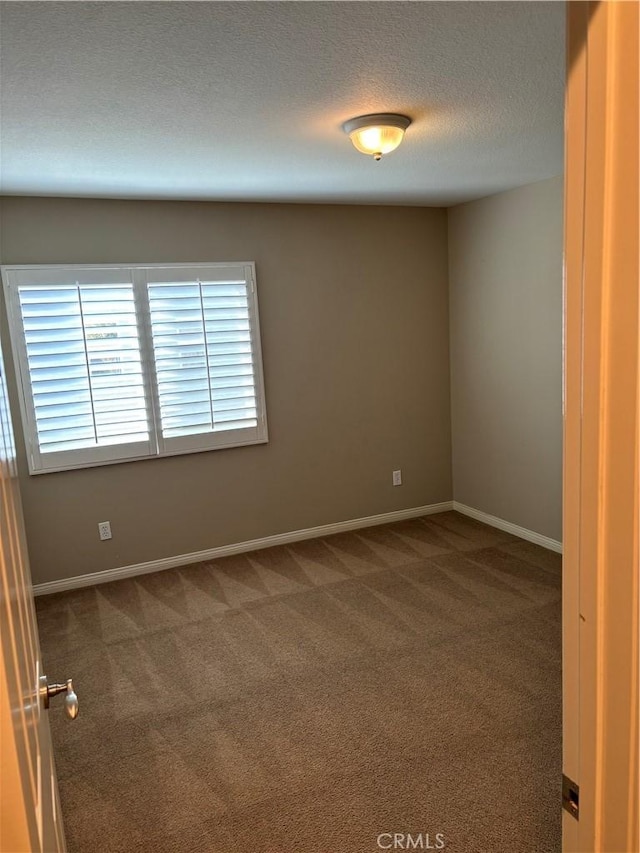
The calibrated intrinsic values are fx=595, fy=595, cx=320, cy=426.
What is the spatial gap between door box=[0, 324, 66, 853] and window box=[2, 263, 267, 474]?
9.81 ft

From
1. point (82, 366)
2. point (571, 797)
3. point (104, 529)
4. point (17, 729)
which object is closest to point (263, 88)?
point (17, 729)

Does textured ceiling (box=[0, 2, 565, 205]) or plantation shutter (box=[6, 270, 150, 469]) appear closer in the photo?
textured ceiling (box=[0, 2, 565, 205])

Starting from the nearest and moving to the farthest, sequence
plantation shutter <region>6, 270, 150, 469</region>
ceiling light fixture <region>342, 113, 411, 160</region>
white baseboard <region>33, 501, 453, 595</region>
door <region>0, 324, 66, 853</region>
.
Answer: door <region>0, 324, 66, 853</region>, ceiling light fixture <region>342, 113, 411, 160</region>, plantation shutter <region>6, 270, 150, 469</region>, white baseboard <region>33, 501, 453, 595</region>

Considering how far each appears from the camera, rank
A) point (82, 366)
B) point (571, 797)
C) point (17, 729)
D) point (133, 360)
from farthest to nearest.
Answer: point (133, 360)
point (82, 366)
point (571, 797)
point (17, 729)

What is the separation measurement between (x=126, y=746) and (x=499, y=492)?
321cm

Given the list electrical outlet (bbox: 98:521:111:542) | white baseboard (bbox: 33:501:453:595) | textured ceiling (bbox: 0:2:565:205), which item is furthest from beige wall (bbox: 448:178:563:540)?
electrical outlet (bbox: 98:521:111:542)

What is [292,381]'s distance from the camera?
4.48 meters

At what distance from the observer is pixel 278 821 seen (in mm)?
2064

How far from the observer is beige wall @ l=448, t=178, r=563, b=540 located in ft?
13.1

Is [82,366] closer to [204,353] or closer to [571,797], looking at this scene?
[204,353]

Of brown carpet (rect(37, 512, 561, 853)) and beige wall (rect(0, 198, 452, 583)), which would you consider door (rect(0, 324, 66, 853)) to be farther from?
beige wall (rect(0, 198, 452, 583))

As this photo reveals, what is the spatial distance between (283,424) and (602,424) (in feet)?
12.3

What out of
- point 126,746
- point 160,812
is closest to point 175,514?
point 126,746

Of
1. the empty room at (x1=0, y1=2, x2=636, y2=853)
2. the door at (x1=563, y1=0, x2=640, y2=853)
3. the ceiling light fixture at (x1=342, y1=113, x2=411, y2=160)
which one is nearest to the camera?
the door at (x1=563, y1=0, x2=640, y2=853)
